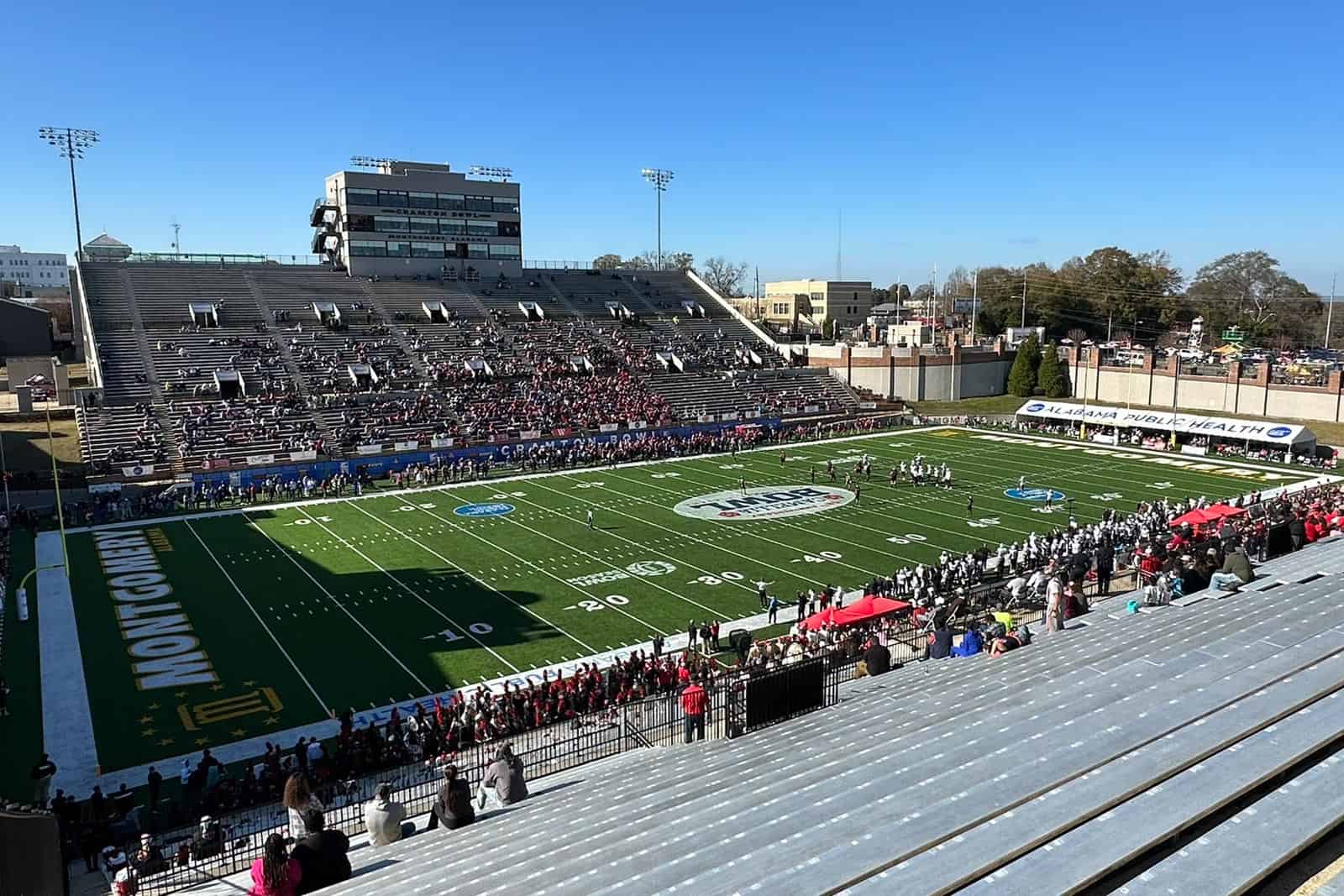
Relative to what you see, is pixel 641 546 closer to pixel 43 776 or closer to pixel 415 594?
pixel 415 594

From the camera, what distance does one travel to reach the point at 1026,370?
→ 64.1m


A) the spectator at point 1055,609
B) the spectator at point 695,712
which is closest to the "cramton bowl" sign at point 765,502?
the spectator at point 1055,609

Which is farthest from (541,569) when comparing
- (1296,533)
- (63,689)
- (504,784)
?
(1296,533)

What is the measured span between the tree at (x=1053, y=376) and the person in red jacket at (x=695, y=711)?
181ft

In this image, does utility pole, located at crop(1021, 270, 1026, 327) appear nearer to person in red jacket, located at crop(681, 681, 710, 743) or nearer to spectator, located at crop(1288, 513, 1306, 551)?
spectator, located at crop(1288, 513, 1306, 551)

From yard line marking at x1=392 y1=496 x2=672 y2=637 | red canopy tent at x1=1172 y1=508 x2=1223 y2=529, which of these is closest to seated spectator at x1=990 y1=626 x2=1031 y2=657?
yard line marking at x1=392 y1=496 x2=672 y2=637

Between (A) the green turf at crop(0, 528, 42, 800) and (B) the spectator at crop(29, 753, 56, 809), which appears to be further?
(A) the green turf at crop(0, 528, 42, 800)

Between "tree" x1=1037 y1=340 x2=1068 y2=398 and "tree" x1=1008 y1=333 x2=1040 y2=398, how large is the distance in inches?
32.8

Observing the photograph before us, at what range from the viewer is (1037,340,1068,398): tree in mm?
62594

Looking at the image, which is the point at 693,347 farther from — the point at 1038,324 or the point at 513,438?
the point at 1038,324

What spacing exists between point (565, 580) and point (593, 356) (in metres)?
36.3

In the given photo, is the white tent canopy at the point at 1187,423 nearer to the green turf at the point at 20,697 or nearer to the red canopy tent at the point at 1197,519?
the red canopy tent at the point at 1197,519

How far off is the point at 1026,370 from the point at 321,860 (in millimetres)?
62580

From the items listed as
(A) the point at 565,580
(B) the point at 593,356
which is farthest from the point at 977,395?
(A) the point at 565,580
